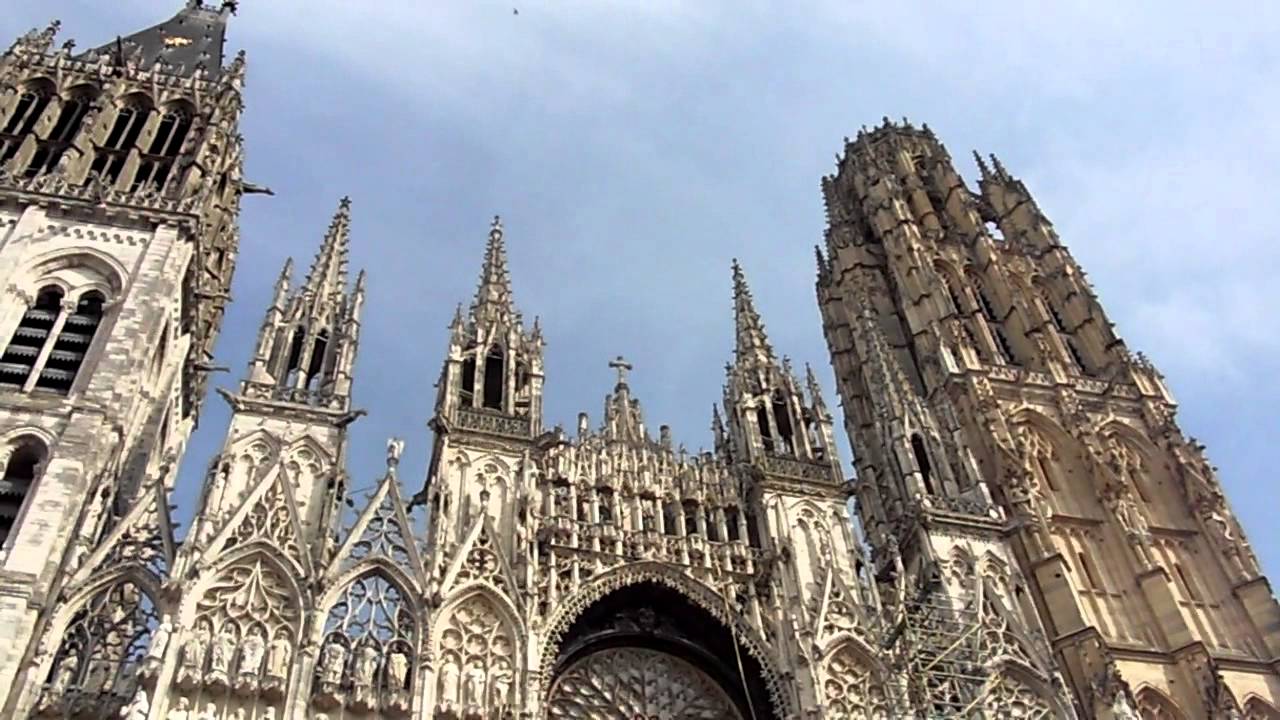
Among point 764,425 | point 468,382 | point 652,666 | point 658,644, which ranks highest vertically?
point 468,382

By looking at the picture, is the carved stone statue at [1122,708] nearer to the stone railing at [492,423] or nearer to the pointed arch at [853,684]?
the pointed arch at [853,684]

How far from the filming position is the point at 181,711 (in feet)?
48.8

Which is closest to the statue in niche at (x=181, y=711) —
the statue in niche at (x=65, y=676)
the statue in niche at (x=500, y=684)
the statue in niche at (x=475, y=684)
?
the statue in niche at (x=65, y=676)

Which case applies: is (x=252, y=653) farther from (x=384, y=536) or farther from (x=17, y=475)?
(x=17, y=475)

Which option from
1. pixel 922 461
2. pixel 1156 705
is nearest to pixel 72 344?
pixel 922 461

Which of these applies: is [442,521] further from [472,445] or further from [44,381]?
[44,381]

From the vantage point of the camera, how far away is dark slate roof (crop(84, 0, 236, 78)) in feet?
98.8

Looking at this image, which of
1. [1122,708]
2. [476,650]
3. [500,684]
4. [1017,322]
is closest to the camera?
[500,684]

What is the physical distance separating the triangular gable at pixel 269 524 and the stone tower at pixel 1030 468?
9631 millimetres

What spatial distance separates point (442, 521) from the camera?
60.2ft

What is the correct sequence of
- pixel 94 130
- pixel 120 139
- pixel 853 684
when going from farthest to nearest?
pixel 120 139 < pixel 94 130 < pixel 853 684

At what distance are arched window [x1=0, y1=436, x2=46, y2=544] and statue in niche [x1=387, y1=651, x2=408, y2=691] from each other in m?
6.16

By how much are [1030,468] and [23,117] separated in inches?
927

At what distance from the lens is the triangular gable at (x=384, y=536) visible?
17.4 meters
